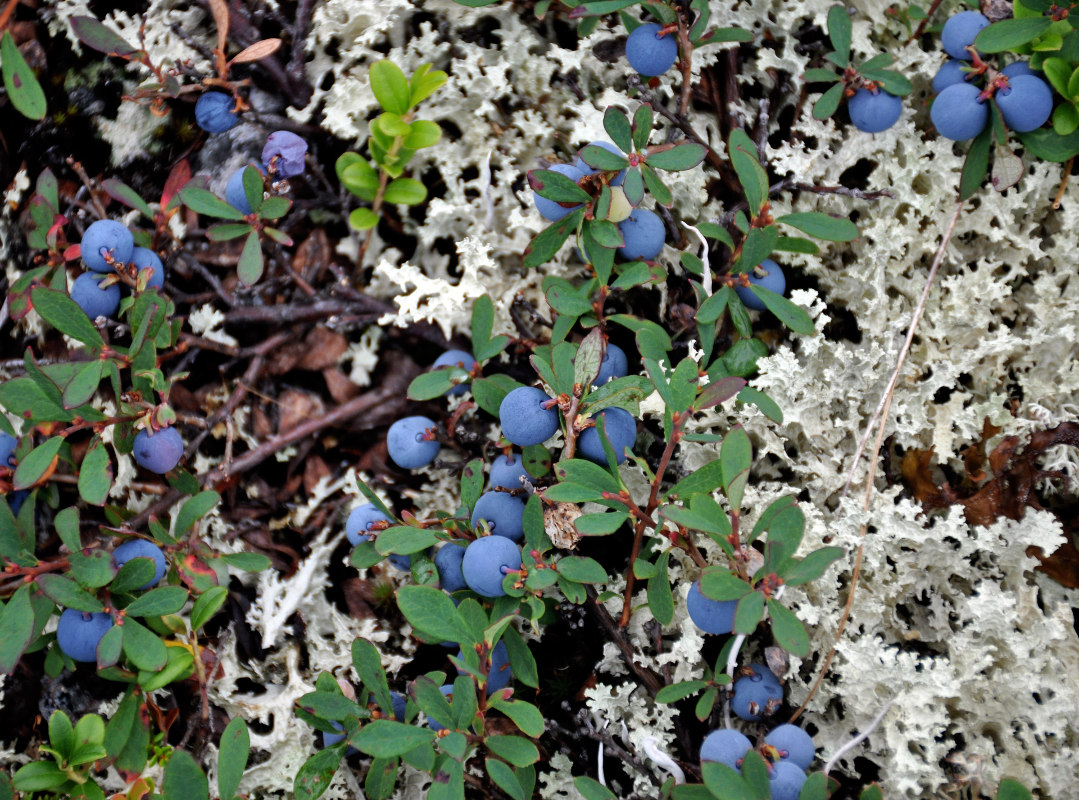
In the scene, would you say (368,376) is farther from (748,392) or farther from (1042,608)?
(1042,608)

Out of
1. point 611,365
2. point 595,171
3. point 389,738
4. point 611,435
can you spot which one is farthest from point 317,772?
point 595,171

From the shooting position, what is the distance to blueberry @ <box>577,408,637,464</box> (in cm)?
134

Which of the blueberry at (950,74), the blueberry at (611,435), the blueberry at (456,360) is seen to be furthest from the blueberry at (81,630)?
the blueberry at (950,74)

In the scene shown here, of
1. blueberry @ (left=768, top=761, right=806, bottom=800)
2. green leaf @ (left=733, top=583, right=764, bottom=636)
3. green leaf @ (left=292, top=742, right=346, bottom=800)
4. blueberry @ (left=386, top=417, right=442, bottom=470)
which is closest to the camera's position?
green leaf @ (left=733, top=583, right=764, bottom=636)

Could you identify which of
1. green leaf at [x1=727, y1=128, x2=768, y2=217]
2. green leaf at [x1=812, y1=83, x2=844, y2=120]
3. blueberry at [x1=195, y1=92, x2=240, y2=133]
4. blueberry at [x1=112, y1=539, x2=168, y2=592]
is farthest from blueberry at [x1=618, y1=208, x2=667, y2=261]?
blueberry at [x1=112, y1=539, x2=168, y2=592]

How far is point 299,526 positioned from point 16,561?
546 millimetres

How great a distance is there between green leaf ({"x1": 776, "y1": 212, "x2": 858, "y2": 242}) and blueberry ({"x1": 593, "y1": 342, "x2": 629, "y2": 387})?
16.5 inches

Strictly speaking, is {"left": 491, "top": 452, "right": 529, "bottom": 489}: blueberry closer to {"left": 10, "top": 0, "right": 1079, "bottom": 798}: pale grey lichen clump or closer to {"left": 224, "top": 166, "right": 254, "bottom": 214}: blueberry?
{"left": 10, "top": 0, "right": 1079, "bottom": 798}: pale grey lichen clump

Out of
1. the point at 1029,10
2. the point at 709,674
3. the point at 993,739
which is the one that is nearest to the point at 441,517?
the point at 709,674

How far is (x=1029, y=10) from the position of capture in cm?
152

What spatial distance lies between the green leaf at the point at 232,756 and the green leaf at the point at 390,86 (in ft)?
4.27

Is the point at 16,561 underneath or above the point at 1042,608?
above

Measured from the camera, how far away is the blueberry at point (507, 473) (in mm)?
1431

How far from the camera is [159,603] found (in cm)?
143
